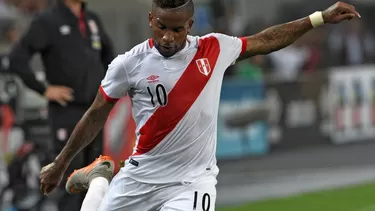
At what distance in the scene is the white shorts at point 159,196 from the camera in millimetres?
6832

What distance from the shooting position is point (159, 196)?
22.8ft

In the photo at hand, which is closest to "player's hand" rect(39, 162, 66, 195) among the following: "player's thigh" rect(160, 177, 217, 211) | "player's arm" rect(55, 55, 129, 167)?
"player's arm" rect(55, 55, 129, 167)

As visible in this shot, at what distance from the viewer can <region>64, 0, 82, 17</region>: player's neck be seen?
999 centimetres

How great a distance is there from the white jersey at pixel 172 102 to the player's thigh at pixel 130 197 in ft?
0.18

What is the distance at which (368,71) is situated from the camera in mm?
20266

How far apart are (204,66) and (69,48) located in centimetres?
329

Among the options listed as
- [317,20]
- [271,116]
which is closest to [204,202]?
[317,20]

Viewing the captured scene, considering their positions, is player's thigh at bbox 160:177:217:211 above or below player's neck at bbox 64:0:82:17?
below

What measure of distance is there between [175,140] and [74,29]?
3.38 metres

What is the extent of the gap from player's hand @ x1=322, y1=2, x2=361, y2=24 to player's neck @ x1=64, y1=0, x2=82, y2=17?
3.61 meters

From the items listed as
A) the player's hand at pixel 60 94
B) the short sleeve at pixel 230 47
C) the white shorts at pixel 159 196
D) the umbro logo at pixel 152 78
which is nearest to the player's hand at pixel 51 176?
the white shorts at pixel 159 196

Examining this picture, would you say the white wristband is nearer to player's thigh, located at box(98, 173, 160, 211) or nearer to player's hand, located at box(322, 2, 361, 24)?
player's hand, located at box(322, 2, 361, 24)

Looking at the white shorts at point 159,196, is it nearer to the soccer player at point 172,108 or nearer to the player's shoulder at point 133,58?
the soccer player at point 172,108

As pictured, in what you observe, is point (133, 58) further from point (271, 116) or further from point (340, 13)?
point (271, 116)
